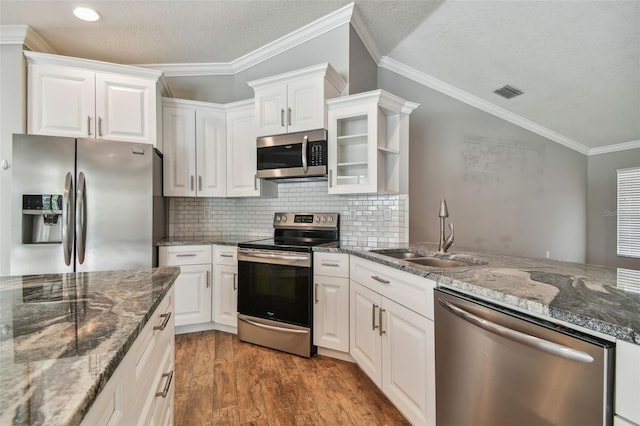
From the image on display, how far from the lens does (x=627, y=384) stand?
0.74 m

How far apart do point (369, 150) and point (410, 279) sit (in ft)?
4.14

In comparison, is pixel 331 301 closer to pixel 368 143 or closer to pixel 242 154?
pixel 368 143

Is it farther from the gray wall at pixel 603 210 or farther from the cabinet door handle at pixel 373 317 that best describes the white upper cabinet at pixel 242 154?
the gray wall at pixel 603 210

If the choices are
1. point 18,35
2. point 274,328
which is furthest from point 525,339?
point 18,35

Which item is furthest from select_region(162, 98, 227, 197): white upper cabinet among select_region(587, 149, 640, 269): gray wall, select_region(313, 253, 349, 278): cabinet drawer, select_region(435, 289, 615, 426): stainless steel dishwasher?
select_region(587, 149, 640, 269): gray wall

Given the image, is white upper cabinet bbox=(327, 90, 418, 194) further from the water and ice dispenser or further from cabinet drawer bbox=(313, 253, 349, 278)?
the water and ice dispenser

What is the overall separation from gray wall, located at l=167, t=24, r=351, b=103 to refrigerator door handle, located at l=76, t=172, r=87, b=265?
178cm

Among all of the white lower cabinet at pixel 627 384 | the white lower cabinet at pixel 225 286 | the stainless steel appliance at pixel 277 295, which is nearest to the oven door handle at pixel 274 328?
the stainless steel appliance at pixel 277 295

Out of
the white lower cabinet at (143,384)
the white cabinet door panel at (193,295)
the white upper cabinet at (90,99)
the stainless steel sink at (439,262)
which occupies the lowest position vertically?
the white cabinet door panel at (193,295)

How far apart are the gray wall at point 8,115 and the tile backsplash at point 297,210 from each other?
130 centimetres

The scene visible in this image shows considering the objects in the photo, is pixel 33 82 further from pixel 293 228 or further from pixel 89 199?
pixel 293 228

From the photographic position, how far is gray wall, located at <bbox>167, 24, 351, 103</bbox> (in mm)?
2785

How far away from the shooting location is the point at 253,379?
211 centimetres

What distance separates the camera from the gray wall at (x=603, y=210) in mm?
5118
